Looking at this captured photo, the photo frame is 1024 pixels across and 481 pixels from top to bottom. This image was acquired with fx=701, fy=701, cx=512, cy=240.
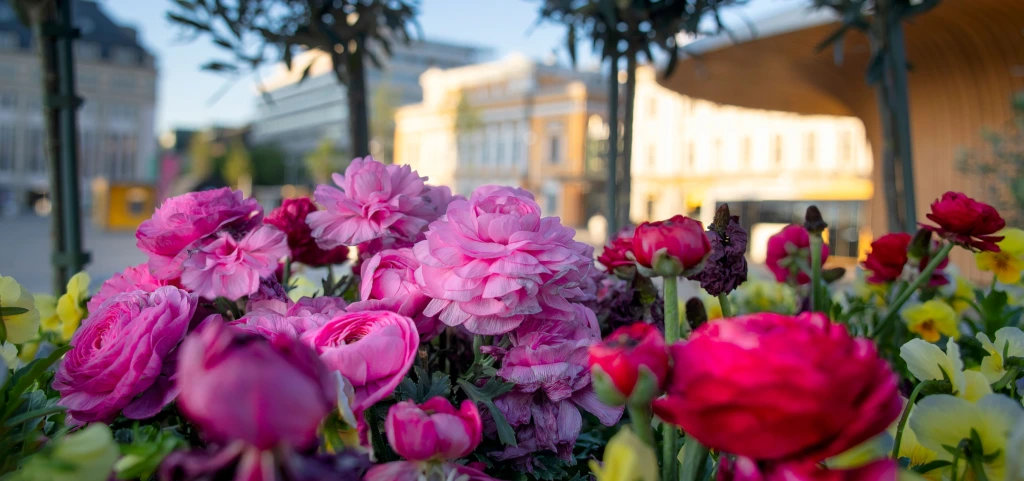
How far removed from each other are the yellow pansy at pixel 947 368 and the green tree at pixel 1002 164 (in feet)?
27.2

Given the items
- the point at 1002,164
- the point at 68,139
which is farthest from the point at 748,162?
the point at 68,139

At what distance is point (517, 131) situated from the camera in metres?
35.8

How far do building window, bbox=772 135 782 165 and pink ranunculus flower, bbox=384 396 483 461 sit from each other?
Answer: 27.7 metres

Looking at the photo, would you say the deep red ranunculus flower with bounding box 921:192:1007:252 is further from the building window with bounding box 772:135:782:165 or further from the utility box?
the building window with bounding box 772:135:782:165

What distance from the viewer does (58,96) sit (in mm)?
1700

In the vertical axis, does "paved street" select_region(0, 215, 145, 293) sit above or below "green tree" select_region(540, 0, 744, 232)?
below

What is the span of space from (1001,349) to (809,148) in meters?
26.7

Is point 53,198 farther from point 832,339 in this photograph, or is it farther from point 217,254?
point 832,339

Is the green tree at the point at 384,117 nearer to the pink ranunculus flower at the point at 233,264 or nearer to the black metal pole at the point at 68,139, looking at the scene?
the black metal pole at the point at 68,139

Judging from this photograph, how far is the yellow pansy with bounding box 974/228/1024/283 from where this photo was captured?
1.22 meters

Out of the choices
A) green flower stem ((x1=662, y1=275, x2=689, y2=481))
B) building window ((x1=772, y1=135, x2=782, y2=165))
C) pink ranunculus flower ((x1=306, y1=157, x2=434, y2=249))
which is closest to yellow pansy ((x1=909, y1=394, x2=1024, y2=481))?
green flower stem ((x1=662, y1=275, x2=689, y2=481))

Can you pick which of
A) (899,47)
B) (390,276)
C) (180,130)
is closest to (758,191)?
(899,47)

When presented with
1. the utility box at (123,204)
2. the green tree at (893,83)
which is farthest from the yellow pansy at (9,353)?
the utility box at (123,204)

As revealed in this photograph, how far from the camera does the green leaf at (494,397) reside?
2.24 ft
